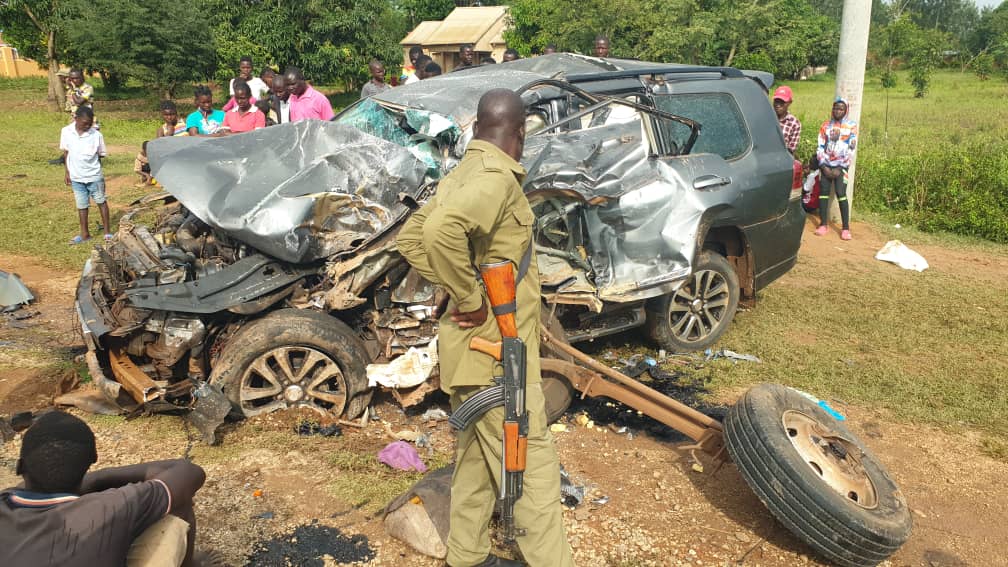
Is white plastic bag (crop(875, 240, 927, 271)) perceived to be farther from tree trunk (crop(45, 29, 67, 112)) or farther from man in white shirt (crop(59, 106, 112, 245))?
tree trunk (crop(45, 29, 67, 112))

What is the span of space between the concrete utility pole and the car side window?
203 inches

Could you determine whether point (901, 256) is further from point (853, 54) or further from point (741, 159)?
point (741, 159)

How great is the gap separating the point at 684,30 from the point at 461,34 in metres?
19.5

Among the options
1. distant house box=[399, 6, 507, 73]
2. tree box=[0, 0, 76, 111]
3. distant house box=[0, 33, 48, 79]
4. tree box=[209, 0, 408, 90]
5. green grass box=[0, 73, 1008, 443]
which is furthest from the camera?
distant house box=[0, 33, 48, 79]

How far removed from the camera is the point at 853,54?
1011 centimetres

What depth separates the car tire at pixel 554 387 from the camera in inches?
170

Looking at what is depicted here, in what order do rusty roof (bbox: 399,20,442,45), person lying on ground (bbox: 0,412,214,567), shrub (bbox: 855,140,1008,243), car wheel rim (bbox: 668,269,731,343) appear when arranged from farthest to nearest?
rusty roof (bbox: 399,20,442,45), shrub (bbox: 855,140,1008,243), car wheel rim (bbox: 668,269,731,343), person lying on ground (bbox: 0,412,214,567)

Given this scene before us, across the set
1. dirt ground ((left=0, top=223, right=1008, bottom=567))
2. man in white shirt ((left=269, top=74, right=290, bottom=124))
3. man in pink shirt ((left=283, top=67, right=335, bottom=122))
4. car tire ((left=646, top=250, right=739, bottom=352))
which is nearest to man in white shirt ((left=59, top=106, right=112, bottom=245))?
man in white shirt ((left=269, top=74, right=290, bottom=124))

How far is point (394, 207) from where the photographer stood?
4562 mm

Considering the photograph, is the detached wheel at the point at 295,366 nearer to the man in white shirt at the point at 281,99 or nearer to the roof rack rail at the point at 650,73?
the roof rack rail at the point at 650,73

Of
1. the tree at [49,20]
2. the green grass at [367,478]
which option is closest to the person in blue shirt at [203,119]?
the green grass at [367,478]

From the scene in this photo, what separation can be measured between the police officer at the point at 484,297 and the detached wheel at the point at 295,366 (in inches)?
57.5

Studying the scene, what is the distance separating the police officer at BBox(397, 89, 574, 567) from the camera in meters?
2.68

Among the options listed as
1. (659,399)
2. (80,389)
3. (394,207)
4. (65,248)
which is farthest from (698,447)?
(65,248)
